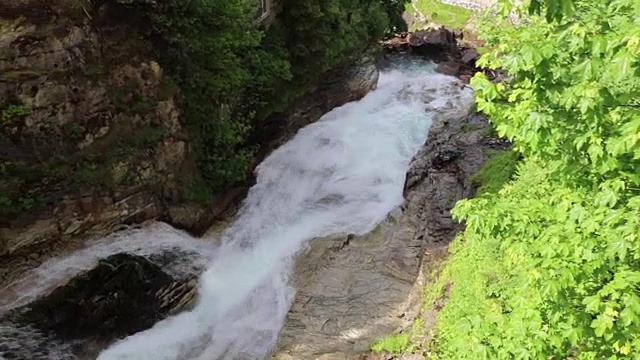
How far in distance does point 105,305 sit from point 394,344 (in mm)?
5221

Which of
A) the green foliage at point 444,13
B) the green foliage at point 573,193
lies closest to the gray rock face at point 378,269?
the green foliage at point 573,193

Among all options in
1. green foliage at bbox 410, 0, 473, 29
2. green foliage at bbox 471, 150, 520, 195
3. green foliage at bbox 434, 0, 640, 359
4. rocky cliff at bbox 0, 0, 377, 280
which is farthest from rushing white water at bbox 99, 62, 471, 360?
green foliage at bbox 410, 0, 473, 29

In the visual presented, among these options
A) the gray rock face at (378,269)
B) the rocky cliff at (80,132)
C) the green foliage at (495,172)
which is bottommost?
the gray rock face at (378,269)

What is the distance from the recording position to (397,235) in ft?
42.1

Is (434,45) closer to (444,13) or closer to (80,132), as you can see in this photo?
(444,13)

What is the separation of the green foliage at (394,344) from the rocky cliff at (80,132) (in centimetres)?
525

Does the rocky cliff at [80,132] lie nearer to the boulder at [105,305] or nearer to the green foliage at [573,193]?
the boulder at [105,305]

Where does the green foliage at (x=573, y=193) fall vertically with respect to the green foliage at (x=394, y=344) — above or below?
above

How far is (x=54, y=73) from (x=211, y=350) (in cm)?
575

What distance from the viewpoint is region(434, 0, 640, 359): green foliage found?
11.9 feet

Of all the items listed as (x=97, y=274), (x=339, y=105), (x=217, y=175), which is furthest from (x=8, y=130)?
(x=339, y=105)

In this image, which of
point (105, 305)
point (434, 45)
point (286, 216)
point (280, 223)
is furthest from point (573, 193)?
point (434, 45)

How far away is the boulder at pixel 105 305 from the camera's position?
899 cm

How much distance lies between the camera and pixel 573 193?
4.39 metres
